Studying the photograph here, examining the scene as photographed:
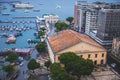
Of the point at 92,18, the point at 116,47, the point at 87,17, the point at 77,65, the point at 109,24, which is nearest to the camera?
the point at 77,65

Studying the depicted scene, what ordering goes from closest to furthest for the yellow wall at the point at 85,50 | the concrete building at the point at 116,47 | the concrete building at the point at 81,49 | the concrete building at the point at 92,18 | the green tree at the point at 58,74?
1. the green tree at the point at 58,74
2. the concrete building at the point at 81,49
3. the yellow wall at the point at 85,50
4. the concrete building at the point at 116,47
5. the concrete building at the point at 92,18

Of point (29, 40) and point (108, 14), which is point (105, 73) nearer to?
point (108, 14)

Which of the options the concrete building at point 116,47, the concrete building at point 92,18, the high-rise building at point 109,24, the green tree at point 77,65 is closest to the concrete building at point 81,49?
the concrete building at point 116,47

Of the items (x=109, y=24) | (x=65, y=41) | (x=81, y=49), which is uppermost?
(x=109, y=24)

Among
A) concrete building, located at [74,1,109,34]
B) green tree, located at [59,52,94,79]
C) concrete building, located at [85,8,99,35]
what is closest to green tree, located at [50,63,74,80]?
green tree, located at [59,52,94,79]

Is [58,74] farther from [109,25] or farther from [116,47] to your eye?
[109,25]

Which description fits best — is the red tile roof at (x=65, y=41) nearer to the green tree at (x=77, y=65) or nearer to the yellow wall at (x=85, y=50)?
the yellow wall at (x=85, y=50)

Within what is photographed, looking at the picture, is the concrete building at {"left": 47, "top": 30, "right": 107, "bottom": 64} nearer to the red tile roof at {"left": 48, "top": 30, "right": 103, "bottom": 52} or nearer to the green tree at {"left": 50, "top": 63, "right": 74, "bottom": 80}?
the red tile roof at {"left": 48, "top": 30, "right": 103, "bottom": 52}

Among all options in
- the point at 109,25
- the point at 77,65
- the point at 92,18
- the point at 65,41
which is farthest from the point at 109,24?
the point at 77,65

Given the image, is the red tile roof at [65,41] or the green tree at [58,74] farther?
the red tile roof at [65,41]

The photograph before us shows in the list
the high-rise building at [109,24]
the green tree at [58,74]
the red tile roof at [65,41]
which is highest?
the high-rise building at [109,24]
